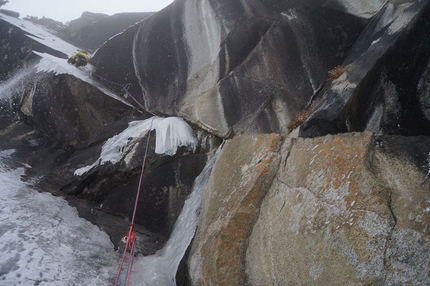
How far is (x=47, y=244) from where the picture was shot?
5.76 m

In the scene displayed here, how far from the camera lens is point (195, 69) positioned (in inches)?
426

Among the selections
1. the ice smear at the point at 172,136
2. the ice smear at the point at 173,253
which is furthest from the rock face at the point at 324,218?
the ice smear at the point at 172,136

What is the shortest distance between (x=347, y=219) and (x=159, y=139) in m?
6.85

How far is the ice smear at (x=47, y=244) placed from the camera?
4.93m

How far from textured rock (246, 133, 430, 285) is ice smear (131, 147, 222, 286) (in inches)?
82.3

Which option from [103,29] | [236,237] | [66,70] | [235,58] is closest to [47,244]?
[236,237]

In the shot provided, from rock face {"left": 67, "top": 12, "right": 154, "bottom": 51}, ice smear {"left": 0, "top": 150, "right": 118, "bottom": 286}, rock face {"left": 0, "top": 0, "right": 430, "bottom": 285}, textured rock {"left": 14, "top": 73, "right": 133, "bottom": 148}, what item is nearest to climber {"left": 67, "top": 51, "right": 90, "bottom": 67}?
rock face {"left": 0, "top": 0, "right": 430, "bottom": 285}

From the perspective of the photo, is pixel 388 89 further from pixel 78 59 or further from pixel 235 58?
pixel 78 59

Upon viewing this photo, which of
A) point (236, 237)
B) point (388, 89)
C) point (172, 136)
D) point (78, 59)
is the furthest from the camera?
point (78, 59)

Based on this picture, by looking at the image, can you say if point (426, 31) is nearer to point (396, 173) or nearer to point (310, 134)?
point (310, 134)

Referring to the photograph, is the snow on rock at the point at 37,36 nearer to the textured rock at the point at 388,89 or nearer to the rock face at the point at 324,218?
the rock face at the point at 324,218

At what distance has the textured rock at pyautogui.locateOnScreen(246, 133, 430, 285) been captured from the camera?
10.6 feet

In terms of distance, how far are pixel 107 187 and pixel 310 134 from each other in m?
6.25

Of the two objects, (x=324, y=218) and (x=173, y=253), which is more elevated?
(x=324, y=218)
